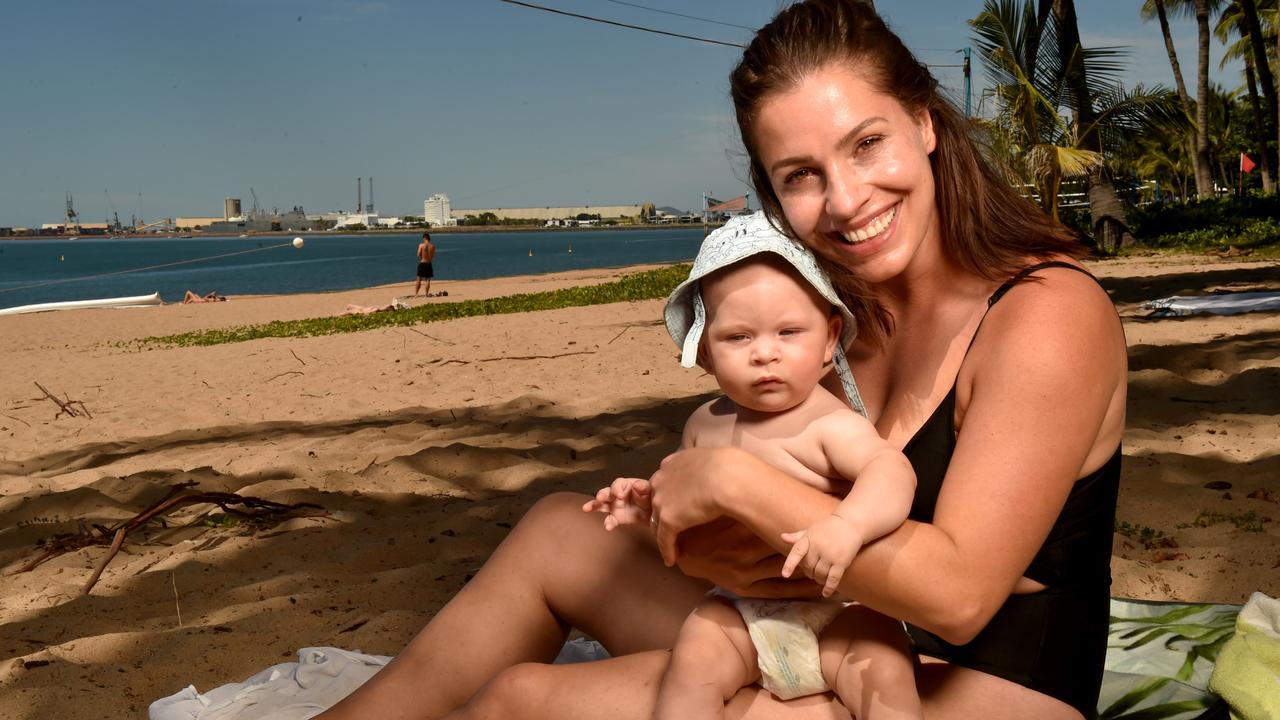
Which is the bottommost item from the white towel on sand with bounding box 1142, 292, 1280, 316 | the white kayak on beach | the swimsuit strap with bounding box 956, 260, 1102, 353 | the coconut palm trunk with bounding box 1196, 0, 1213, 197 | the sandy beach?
the white kayak on beach

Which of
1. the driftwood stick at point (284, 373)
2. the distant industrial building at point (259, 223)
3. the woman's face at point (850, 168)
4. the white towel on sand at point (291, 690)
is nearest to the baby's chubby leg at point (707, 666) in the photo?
the woman's face at point (850, 168)

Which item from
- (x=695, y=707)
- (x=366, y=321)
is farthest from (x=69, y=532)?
(x=366, y=321)

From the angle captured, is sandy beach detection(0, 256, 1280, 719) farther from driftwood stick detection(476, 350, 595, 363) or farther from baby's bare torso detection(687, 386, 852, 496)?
baby's bare torso detection(687, 386, 852, 496)

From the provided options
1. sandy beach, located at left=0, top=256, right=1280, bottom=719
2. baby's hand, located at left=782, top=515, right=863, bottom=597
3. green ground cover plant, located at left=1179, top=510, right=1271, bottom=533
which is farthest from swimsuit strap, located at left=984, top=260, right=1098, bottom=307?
green ground cover plant, located at left=1179, top=510, right=1271, bottom=533

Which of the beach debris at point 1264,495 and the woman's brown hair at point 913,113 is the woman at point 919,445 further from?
the beach debris at point 1264,495

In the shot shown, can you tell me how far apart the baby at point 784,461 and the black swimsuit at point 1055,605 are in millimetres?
149

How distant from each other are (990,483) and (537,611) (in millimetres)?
1155

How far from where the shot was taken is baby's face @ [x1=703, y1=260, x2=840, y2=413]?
1.92 meters

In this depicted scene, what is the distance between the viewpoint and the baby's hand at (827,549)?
60.7 inches

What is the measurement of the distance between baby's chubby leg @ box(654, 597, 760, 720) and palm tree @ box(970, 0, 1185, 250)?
17.3 meters

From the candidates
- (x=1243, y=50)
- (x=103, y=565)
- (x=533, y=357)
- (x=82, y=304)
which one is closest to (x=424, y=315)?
(x=533, y=357)

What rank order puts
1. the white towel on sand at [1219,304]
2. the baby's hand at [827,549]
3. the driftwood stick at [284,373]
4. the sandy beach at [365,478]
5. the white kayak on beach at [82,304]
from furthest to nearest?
the white kayak on beach at [82,304]
the driftwood stick at [284,373]
the white towel on sand at [1219,304]
the sandy beach at [365,478]
the baby's hand at [827,549]

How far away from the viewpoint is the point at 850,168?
191cm

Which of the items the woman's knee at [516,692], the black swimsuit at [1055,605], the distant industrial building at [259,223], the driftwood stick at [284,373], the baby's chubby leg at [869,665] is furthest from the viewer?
the distant industrial building at [259,223]
